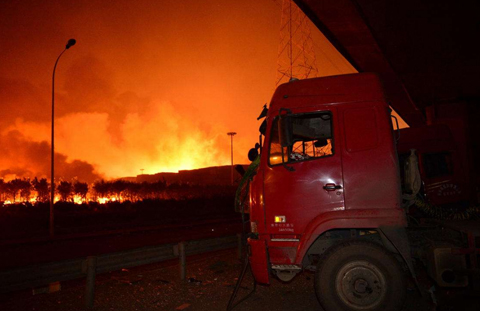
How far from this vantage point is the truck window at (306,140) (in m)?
5.04

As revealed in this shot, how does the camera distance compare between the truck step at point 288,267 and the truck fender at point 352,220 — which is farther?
the truck step at point 288,267

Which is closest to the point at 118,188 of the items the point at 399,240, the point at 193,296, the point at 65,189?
the point at 65,189

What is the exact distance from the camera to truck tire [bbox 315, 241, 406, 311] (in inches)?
179

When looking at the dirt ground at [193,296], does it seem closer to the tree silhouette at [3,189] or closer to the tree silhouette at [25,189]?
the tree silhouette at [3,189]

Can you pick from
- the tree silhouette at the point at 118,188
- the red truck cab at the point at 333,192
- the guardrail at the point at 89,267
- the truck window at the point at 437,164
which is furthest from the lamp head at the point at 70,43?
the tree silhouette at the point at 118,188

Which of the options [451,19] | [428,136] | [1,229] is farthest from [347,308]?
[1,229]

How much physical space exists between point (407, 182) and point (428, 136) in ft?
25.8

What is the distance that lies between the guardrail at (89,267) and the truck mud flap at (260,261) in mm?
2508

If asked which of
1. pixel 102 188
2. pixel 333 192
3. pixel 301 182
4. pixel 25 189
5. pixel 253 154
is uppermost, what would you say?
pixel 25 189

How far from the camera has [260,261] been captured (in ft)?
16.5

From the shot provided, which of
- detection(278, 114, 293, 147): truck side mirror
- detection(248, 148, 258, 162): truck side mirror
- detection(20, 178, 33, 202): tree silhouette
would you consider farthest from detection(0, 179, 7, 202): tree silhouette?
detection(278, 114, 293, 147): truck side mirror

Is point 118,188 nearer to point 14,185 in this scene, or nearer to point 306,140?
point 14,185

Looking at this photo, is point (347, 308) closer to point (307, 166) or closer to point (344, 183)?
point (344, 183)

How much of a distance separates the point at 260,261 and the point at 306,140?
198 cm
